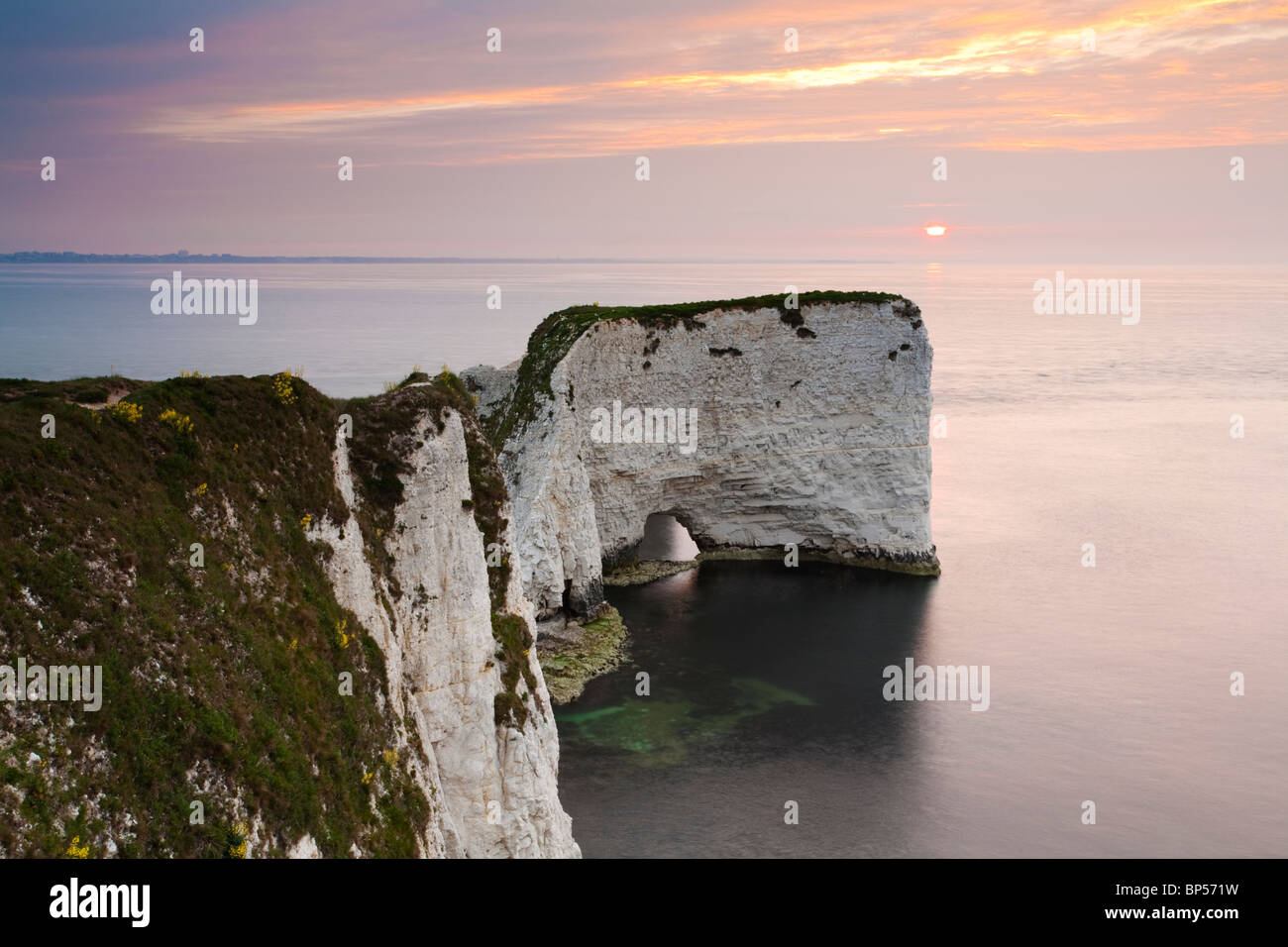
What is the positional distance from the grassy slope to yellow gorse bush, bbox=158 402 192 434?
0.07 meters

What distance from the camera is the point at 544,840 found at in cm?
2442

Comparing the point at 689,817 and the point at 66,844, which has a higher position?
the point at 66,844

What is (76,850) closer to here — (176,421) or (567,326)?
(176,421)

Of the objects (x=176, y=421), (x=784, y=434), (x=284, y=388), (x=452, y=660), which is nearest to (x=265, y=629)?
(x=176, y=421)

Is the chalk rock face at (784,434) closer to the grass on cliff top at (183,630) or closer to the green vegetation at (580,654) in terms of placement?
the green vegetation at (580,654)

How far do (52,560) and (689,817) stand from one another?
22.6 m

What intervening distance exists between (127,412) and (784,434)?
150 ft

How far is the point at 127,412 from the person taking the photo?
17.4 m

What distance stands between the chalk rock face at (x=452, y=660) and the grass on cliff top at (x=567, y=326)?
26948 millimetres

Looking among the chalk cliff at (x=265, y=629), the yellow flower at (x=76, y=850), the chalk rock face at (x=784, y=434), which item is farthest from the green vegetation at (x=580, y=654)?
the yellow flower at (x=76, y=850)

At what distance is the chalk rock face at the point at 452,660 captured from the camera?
2161 cm

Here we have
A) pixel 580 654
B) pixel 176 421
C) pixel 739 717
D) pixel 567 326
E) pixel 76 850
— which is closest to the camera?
pixel 76 850
